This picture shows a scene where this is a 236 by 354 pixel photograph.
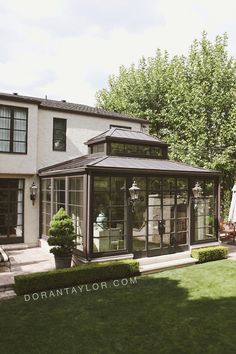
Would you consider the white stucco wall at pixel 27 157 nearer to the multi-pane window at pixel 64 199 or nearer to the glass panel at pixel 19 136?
the glass panel at pixel 19 136

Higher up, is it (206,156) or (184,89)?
(184,89)

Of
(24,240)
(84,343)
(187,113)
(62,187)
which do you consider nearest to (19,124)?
(62,187)

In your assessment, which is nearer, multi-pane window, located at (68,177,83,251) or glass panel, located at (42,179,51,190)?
multi-pane window, located at (68,177,83,251)

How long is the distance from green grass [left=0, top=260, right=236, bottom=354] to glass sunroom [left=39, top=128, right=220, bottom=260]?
237 centimetres

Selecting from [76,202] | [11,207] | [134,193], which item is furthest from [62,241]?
[11,207]

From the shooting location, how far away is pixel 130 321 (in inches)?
294

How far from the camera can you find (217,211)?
48.4 ft

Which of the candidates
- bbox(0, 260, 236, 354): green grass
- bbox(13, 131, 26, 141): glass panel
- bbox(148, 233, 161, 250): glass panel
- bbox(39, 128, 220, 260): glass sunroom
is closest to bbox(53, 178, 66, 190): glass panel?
bbox(39, 128, 220, 260): glass sunroom

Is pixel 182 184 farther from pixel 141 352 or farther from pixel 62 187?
pixel 141 352

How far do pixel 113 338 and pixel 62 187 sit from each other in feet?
29.8

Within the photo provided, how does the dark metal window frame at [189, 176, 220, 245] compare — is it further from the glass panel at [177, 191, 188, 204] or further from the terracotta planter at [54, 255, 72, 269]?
the terracotta planter at [54, 255, 72, 269]

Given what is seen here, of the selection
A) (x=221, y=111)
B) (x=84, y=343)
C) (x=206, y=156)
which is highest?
(x=221, y=111)

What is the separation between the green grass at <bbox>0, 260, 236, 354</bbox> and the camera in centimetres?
632

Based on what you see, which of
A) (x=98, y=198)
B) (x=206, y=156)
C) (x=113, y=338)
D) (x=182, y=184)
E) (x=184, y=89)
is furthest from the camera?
(x=184, y=89)
